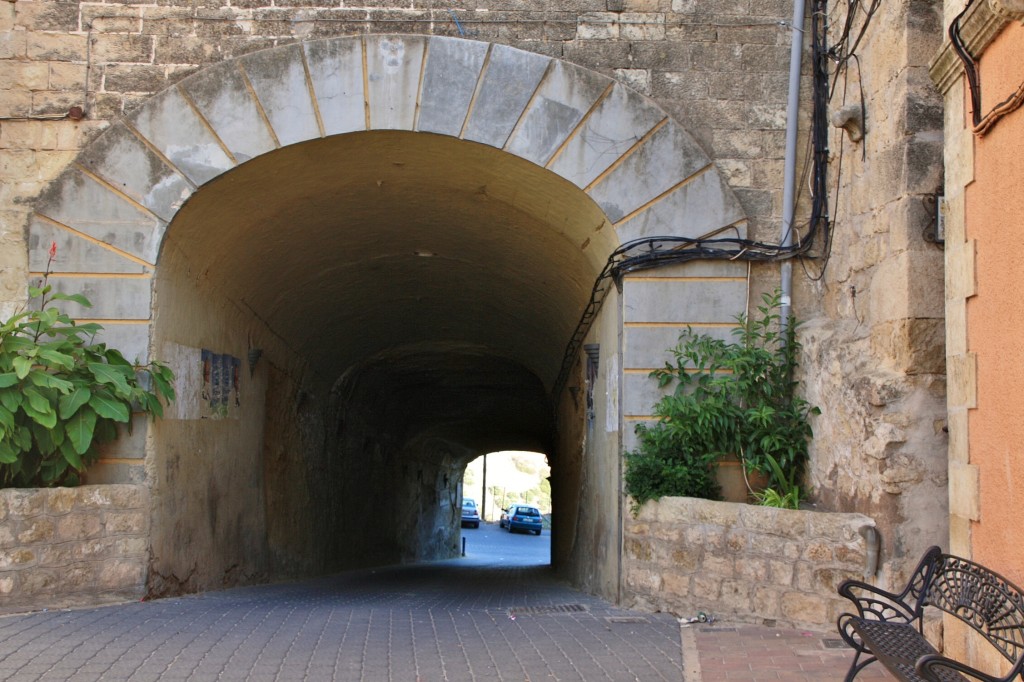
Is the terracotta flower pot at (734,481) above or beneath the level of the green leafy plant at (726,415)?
beneath

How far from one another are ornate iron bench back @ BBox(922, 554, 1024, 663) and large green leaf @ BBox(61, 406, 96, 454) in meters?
5.12

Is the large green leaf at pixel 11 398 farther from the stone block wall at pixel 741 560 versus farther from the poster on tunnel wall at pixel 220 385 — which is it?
the stone block wall at pixel 741 560

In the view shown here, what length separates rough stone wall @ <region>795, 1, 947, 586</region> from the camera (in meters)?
5.60

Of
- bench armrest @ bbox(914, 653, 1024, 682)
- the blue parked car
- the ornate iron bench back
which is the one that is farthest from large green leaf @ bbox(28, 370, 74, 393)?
the blue parked car

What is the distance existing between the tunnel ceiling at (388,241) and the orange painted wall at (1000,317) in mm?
3309

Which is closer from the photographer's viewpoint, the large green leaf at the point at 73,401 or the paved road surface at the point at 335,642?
the paved road surface at the point at 335,642

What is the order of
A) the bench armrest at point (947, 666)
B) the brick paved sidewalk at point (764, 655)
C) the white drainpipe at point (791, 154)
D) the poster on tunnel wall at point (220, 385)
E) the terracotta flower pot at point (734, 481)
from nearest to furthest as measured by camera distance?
the bench armrest at point (947, 666)
the brick paved sidewalk at point (764, 655)
the terracotta flower pot at point (734, 481)
the white drainpipe at point (791, 154)
the poster on tunnel wall at point (220, 385)

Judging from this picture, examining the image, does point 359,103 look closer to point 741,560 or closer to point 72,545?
point 72,545

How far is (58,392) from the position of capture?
265 inches

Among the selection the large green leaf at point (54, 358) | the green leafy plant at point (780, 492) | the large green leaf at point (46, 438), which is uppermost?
the large green leaf at point (54, 358)

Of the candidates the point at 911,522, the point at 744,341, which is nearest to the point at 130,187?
the point at 744,341

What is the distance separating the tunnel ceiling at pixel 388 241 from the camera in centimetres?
777

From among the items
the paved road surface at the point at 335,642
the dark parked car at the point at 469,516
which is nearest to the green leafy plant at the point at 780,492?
the paved road surface at the point at 335,642

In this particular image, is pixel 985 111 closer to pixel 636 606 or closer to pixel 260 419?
pixel 636 606
